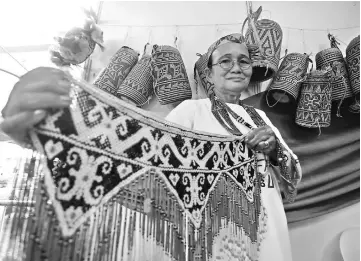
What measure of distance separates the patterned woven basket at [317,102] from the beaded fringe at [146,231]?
24.8 inches

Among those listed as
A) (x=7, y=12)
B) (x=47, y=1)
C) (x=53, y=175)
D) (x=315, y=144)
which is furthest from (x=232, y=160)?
(x=7, y=12)

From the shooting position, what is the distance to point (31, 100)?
48 cm

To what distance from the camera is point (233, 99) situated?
1.10 m

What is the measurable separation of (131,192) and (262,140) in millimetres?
451

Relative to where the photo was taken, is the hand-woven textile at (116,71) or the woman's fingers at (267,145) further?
the hand-woven textile at (116,71)

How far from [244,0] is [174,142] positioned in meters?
1.31

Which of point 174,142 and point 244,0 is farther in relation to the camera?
point 244,0

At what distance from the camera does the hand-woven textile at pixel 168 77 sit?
1.24m

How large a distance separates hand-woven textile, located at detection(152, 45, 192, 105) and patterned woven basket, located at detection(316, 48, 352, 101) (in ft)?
2.17

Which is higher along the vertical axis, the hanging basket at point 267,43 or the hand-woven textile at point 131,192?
the hanging basket at point 267,43

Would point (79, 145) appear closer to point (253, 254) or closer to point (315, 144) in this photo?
point (253, 254)

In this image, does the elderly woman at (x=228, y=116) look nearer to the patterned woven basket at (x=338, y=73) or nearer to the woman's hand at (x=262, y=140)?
the woman's hand at (x=262, y=140)

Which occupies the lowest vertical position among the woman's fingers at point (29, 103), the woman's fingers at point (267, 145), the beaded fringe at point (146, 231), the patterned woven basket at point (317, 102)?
the beaded fringe at point (146, 231)

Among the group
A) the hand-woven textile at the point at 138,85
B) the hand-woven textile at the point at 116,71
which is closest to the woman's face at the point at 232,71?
the hand-woven textile at the point at 138,85
